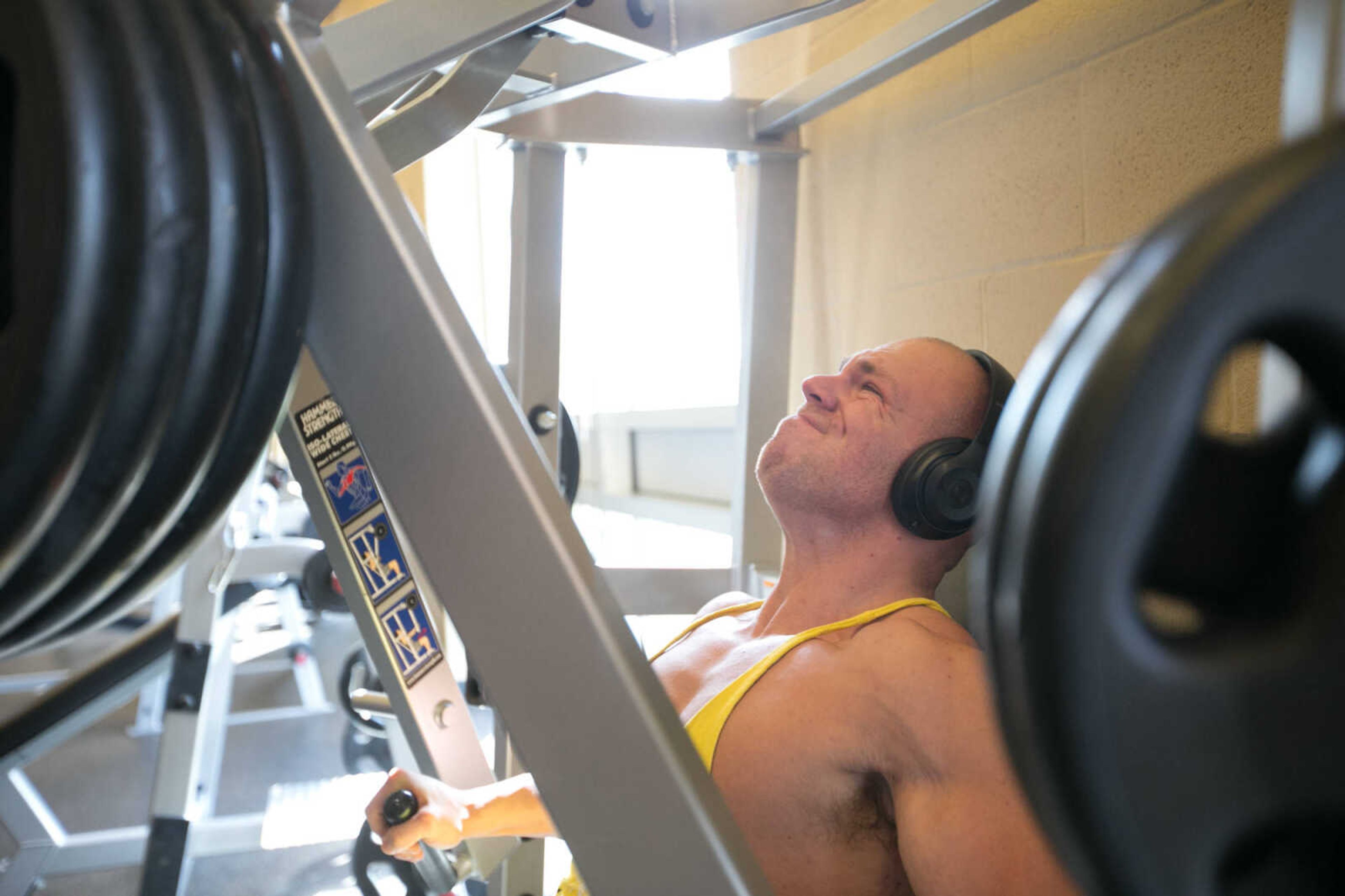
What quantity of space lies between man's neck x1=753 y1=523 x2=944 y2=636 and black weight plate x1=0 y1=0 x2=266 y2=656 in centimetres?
87

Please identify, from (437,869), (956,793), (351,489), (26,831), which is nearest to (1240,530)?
(956,793)

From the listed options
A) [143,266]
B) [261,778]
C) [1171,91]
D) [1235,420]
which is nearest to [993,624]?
[143,266]

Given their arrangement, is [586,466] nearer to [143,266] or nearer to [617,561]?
[617,561]

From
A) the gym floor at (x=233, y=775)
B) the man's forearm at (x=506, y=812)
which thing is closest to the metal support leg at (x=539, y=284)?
the man's forearm at (x=506, y=812)

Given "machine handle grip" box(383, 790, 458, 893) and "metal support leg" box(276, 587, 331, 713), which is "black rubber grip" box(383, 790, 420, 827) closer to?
"machine handle grip" box(383, 790, 458, 893)

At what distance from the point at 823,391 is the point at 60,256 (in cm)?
100

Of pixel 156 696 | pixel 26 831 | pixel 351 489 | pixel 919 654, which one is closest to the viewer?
pixel 919 654

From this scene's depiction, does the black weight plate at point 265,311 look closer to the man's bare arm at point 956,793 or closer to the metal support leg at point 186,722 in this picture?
the man's bare arm at point 956,793

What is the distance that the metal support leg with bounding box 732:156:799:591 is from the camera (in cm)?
194

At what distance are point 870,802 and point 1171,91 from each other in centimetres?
105

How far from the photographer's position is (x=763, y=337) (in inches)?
76.4

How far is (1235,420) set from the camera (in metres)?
1.23

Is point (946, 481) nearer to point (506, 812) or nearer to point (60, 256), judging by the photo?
point (506, 812)

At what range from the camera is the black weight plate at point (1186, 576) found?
9.5 inches
